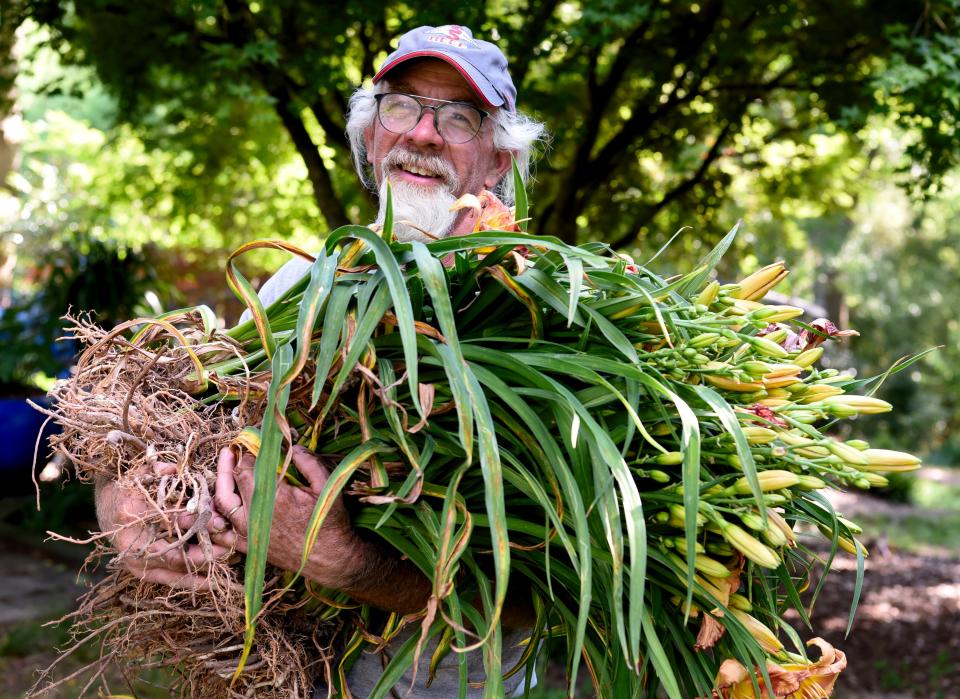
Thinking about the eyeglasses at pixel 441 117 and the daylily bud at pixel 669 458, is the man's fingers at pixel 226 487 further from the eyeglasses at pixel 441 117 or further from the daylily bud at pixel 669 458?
→ the eyeglasses at pixel 441 117

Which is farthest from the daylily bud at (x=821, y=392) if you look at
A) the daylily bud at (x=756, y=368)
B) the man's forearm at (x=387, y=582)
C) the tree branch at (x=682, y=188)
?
the tree branch at (x=682, y=188)

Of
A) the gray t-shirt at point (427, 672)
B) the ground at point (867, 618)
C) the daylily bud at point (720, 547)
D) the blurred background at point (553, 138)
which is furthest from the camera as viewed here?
the ground at point (867, 618)

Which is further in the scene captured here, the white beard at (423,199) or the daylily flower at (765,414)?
the white beard at (423,199)

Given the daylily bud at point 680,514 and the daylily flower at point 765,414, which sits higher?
the daylily flower at point 765,414

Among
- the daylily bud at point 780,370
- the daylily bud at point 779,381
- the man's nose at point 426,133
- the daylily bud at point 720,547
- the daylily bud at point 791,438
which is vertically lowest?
the daylily bud at point 720,547

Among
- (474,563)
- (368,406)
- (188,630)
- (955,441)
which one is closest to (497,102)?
(368,406)

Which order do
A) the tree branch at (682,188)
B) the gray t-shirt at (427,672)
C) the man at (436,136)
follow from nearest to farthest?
the gray t-shirt at (427,672), the man at (436,136), the tree branch at (682,188)

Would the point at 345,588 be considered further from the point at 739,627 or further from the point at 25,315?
the point at 25,315

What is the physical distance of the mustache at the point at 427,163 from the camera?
1.92 meters

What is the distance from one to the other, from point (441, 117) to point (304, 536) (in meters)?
1.05

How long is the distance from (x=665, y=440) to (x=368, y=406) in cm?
40

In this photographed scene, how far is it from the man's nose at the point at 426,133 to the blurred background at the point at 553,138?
2.08ft

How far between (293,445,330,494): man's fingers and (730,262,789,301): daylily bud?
2.24 ft

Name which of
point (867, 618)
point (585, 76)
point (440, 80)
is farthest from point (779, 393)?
point (867, 618)
